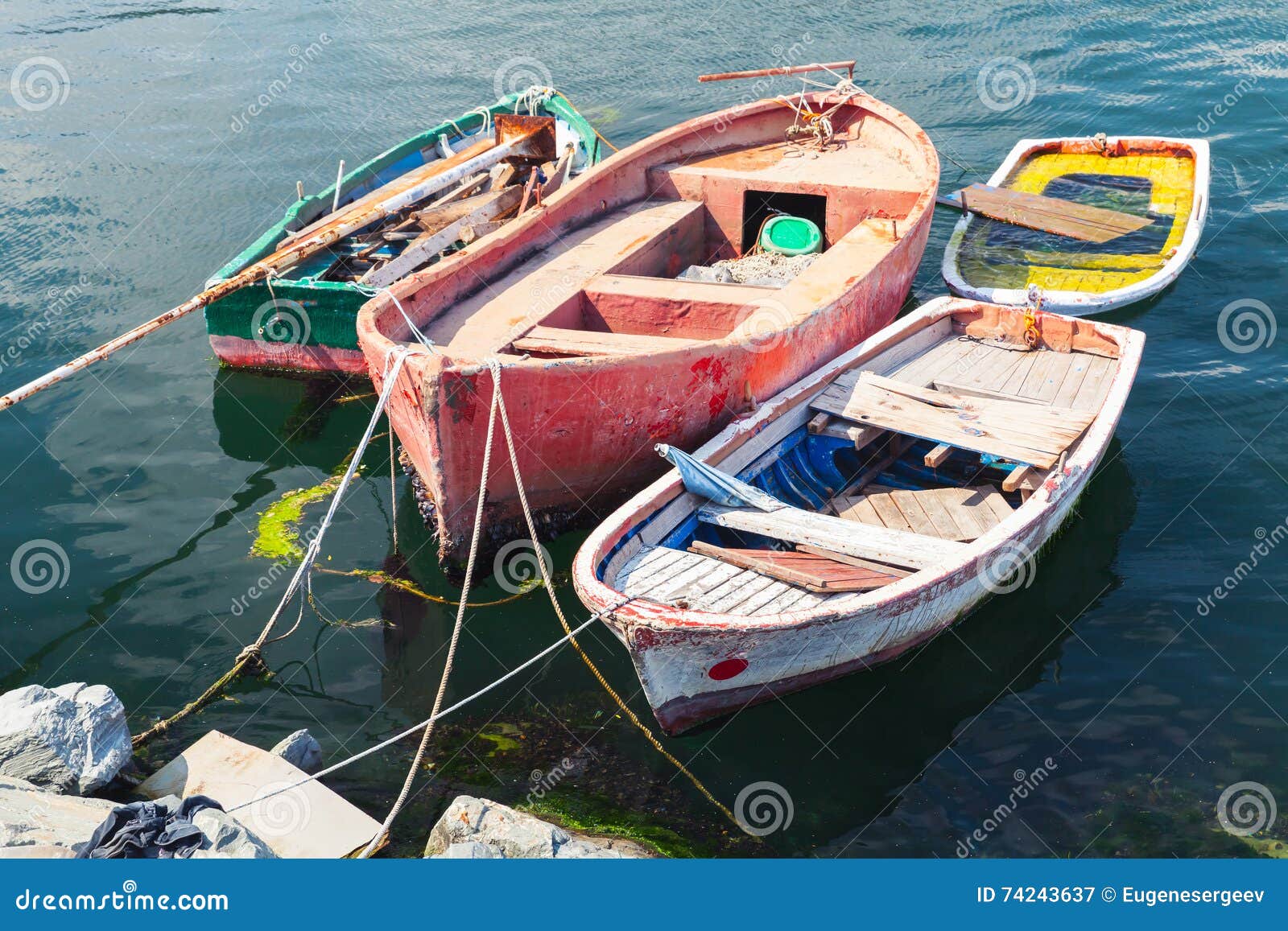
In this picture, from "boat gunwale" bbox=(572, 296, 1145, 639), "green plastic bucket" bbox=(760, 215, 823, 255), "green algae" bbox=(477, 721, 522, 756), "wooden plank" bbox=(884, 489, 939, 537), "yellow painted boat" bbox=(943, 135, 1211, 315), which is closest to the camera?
"boat gunwale" bbox=(572, 296, 1145, 639)

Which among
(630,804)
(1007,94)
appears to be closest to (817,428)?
(630,804)

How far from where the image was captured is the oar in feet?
28.4

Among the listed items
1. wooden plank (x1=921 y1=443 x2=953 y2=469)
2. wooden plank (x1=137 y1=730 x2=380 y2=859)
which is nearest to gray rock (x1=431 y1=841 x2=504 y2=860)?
wooden plank (x1=137 y1=730 x2=380 y2=859)

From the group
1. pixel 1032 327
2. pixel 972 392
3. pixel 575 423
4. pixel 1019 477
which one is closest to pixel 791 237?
pixel 1032 327

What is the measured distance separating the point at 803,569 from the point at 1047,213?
7903mm

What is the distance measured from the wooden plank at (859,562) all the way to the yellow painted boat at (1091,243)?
4.89m

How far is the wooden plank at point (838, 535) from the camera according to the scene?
6842 mm

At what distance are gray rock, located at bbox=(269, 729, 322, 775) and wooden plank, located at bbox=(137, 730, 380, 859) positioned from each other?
0.11 meters

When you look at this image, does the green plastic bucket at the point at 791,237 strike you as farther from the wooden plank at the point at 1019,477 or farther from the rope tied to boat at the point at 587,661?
the rope tied to boat at the point at 587,661

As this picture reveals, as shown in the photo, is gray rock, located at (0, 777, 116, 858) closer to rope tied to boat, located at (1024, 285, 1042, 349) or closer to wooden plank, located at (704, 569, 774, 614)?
wooden plank, located at (704, 569, 774, 614)

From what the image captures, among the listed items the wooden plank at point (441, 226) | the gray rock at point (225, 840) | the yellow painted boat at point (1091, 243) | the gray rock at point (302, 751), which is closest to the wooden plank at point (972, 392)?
the yellow painted boat at point (1091, 243)

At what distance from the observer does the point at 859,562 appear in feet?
22.7

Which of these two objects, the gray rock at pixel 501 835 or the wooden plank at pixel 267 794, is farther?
the wooden plank at pixel 267 794

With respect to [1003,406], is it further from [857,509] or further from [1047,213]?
[1047,213]
